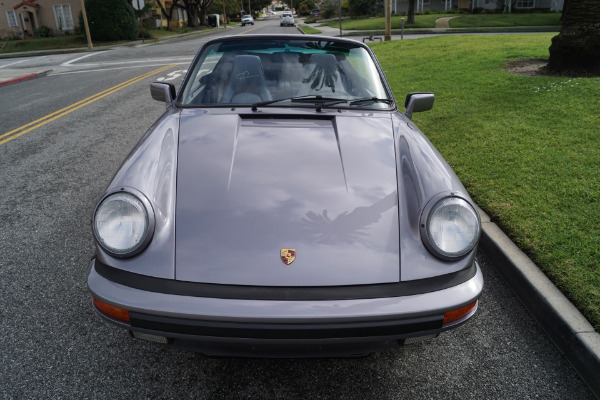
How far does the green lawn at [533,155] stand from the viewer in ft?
9.70

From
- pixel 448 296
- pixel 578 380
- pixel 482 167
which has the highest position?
pixel 448 296

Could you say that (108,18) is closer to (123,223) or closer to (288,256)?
(123,223)

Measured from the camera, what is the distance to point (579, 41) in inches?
292

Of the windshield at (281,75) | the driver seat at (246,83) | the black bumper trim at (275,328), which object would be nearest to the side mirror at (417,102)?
the windshield at (281,75)

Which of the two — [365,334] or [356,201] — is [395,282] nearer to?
[365,334]

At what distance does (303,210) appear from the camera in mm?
2027

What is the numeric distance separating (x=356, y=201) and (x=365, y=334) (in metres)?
0.61

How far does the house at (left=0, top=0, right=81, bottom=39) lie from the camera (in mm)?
39500

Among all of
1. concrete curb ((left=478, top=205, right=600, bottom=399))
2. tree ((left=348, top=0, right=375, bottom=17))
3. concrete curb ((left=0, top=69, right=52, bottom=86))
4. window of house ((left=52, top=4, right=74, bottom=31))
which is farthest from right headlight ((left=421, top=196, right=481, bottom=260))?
tree ((left=348, top=0, right=375, bottom=17))

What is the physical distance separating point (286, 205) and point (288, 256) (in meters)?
0.27

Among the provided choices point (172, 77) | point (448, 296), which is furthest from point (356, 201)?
point (172, 77)

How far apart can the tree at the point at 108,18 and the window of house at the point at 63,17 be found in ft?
34.5

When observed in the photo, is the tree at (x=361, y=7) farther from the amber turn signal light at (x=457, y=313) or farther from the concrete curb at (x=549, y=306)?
the amber turn signal light at (x=457, y=313)

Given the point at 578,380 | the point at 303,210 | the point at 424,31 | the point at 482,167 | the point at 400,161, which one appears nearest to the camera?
the point at 303,210
